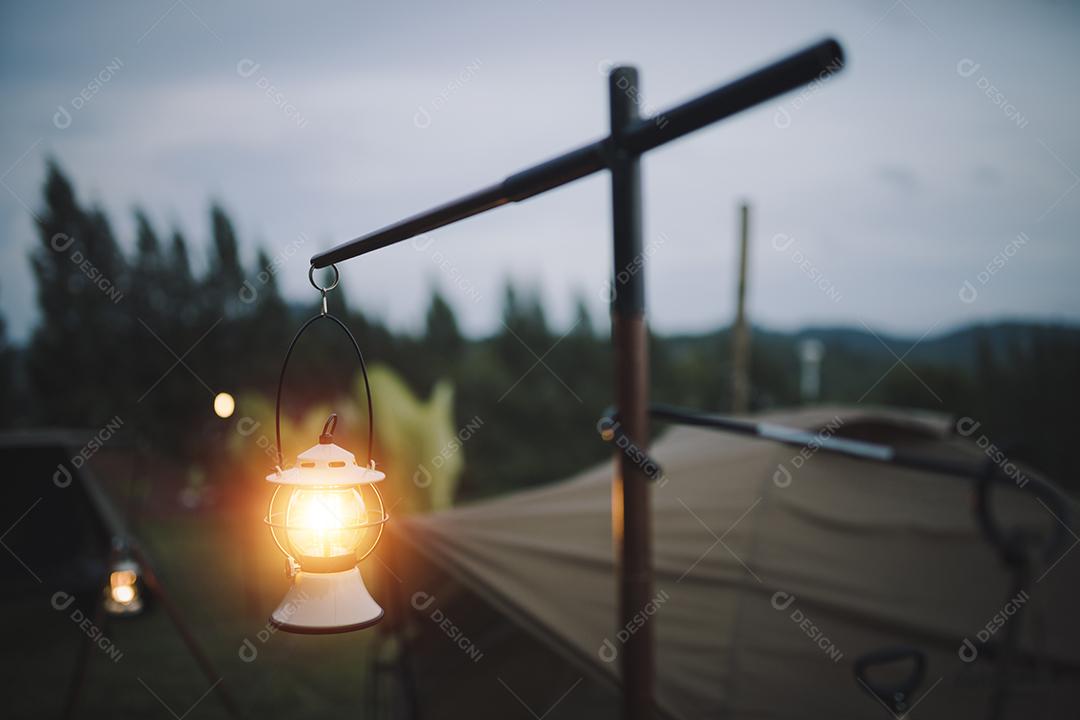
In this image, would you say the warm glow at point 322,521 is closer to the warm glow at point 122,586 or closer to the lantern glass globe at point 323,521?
the lantern glass globe at point 323,521

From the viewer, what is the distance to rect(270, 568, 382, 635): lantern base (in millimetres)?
1284

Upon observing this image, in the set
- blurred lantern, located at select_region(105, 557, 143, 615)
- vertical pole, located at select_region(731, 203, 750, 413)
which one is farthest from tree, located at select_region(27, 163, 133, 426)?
blurred lantern, located at select_region(105, 557, 143, 615)

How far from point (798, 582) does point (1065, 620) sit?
4.06 feet

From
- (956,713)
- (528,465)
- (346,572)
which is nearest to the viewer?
(346,572)

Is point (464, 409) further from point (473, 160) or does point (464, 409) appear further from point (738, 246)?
point (473, 160)

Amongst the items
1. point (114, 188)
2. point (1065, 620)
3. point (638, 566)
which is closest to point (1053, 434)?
point (1065, 620)

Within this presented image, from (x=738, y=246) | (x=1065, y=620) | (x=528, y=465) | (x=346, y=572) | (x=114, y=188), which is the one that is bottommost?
(x=528, y=465)

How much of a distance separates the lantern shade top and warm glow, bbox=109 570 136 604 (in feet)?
11.4

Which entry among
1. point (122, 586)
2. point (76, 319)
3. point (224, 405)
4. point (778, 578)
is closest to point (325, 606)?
point (224, 405)

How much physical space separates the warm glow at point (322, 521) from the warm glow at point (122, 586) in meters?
3.47

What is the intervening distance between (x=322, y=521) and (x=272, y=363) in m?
15.9

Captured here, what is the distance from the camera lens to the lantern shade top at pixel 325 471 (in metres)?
1.28

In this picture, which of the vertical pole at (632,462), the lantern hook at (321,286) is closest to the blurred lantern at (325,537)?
→ the lantern hook at (321,286)

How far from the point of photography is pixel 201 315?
16.2 m
